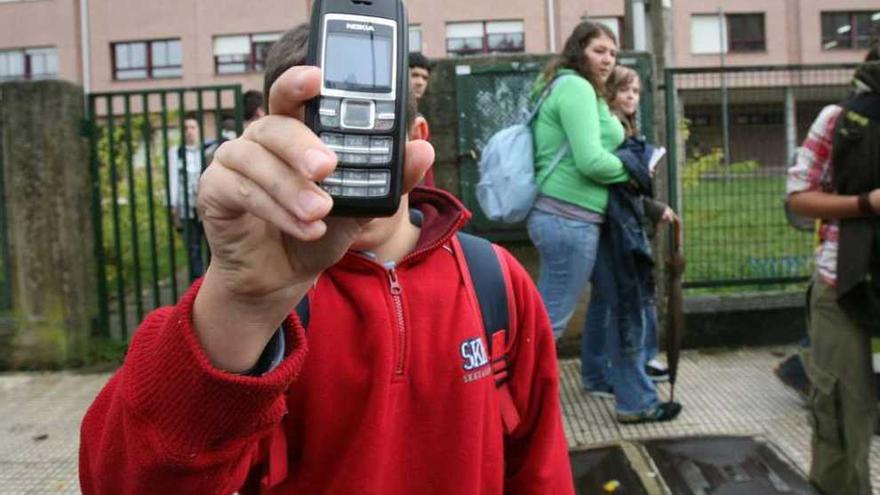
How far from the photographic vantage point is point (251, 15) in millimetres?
29781

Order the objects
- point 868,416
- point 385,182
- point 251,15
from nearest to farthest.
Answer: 1. point 385,182
2. point 868,416
3. point 251,15

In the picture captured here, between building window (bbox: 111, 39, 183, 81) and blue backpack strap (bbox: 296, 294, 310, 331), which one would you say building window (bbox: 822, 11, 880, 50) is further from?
blue backpack strap (bbox: 296, 294, 310, 331)

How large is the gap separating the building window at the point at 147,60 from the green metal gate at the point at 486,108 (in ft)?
93.1

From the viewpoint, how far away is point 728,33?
34000mm

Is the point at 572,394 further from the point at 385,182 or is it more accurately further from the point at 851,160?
the point at 385,182

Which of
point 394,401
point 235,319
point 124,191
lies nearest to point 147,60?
point 124,191

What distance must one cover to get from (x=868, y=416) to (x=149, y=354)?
2.39 meters

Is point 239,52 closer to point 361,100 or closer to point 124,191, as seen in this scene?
point 124,191

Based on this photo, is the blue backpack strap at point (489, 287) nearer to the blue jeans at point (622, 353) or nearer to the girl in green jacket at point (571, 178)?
the girl in green jacket at point (571, 178)

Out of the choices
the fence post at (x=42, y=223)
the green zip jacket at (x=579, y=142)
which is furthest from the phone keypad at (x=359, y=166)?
the fence post at (x=42, y=223)

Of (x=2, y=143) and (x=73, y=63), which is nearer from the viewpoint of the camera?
(x=2, y=143)

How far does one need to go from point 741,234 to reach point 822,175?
3.04m

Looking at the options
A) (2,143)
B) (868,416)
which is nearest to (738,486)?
(868,416)

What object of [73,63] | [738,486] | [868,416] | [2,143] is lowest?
[738,486]
